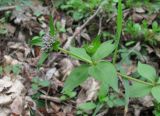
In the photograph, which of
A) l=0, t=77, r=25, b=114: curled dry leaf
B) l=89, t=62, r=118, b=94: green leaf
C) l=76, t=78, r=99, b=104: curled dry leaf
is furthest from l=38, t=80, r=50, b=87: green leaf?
l=89, t=62, r=118, b=94: green leaf

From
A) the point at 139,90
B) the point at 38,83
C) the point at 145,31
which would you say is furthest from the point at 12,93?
the point at 145,31

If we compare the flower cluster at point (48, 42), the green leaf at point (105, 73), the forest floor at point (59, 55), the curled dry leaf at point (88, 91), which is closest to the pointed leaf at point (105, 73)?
the green leaf at point (105, 73)

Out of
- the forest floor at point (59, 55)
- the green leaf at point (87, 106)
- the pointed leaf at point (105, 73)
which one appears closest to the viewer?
the pointed leaf at point (105, 73)

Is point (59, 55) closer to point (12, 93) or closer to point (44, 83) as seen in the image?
point (44, 83)

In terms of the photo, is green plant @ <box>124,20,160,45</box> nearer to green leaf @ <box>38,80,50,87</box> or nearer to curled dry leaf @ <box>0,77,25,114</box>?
green leaf @ <box>38,80,50,87</box>

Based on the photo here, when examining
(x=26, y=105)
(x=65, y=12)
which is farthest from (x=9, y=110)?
(x=65, y=12)

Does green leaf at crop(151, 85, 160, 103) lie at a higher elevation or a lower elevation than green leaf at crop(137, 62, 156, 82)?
lower

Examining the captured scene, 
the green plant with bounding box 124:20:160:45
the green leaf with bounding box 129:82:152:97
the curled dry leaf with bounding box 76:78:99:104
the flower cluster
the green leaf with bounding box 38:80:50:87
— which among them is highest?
the flower cluster

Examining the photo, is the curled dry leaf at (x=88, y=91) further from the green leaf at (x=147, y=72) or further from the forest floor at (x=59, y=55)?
the green leaf at (x=147, y=72)
